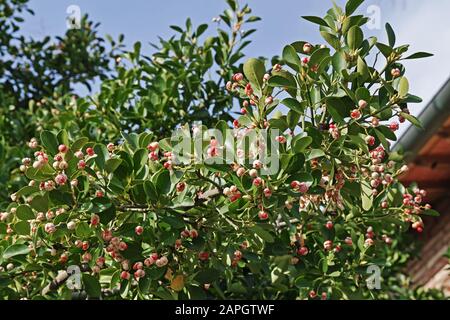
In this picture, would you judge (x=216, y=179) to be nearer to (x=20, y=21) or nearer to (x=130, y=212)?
(x=130, y=212)

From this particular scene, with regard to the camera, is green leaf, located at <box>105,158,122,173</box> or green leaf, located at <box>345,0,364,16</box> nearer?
green leaf, located at <box>105,158,122,173</box>

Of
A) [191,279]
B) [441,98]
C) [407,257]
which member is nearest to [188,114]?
[441,98]

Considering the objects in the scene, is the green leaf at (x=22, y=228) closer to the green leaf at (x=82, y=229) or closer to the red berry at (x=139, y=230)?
the green leaf at (x=82, y=229)

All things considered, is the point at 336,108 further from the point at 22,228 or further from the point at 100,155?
the point at 22,228

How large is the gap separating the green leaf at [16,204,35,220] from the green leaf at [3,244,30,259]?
12 centimetres

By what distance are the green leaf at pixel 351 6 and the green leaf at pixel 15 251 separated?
115cm

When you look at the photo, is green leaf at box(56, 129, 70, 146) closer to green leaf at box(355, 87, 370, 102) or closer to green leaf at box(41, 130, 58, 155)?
green leaf at box(41, 130, 58, 155)

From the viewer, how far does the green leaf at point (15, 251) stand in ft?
6.86

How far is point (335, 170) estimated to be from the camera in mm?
2053

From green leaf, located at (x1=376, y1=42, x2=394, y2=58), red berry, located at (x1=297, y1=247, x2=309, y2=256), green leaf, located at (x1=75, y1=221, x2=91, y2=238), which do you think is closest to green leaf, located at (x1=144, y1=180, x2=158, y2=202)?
green leaf, located at (x1=75, y1=221, x2=91, y2=238)

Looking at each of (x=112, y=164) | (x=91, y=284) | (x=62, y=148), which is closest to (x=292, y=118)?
(x=112, y=164)

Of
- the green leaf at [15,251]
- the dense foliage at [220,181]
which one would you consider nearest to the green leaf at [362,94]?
the dense foliage at [220,181]

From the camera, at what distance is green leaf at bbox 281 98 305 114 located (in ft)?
6.44

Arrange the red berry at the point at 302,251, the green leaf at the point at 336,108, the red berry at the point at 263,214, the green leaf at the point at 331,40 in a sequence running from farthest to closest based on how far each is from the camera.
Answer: the red berry at the point at 302,251
the green leaf at the point at 331,40
the green leaf at the point at 336,108
the red berry at the point at 263,214
